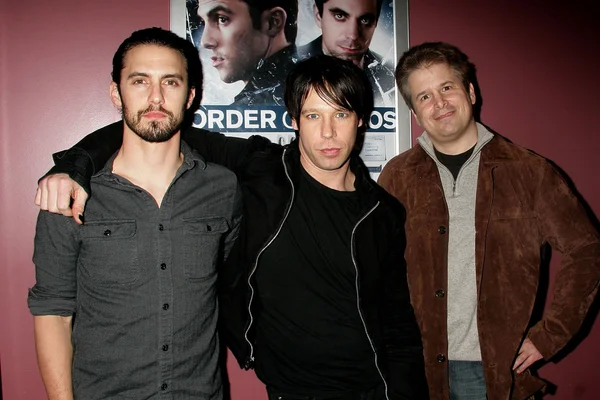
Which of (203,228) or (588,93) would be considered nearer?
(203,228)

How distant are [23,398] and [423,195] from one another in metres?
2.16

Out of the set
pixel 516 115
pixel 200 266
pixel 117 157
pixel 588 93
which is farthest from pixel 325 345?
pixel 588 93

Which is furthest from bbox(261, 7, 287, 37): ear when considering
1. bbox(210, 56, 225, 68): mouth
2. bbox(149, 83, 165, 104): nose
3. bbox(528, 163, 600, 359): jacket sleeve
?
bbox(528, 163, 600, 359): jacket sleeve

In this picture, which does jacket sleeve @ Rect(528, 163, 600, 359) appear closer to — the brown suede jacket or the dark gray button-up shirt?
the brown suede jacket

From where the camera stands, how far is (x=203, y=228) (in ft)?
5.09

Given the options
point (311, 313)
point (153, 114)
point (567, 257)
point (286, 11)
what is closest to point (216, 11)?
point (286, 11)

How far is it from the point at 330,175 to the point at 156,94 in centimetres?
73

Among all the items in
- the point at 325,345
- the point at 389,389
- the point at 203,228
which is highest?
the point at 203,228

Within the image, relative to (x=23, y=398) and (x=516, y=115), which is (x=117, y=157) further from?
(x=516, y=115)

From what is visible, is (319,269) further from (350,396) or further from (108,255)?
(108,255)

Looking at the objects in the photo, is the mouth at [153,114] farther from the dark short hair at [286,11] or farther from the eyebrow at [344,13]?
the eyebrow at [344,13]

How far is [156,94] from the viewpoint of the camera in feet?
4.84

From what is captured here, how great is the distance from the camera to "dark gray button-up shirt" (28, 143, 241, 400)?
1.40m

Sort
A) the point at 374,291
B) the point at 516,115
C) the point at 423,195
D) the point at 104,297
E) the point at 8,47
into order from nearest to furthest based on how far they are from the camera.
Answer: the point at 104,297 < the point at 374,291 < the point at 423,195 < the point at 8,47 < the point at 516,115
